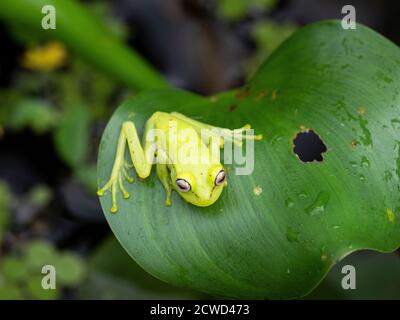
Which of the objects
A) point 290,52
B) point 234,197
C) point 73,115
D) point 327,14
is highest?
point 327,14

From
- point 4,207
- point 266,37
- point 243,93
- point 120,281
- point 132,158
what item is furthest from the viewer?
point 266,37

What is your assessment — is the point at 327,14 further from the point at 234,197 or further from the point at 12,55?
the point at 234,197

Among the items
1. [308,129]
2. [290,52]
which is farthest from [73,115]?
[308,129]

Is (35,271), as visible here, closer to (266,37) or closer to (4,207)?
(4,207)

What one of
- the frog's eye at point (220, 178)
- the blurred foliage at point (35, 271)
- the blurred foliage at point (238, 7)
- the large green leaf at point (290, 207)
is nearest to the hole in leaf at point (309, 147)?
the large green leaf at point (290, 207)

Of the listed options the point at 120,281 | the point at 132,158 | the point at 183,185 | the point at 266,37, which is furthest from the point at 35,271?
the point at 266,37

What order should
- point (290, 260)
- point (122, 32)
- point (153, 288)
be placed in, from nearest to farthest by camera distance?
point (290, 260), point (153, 288), point (122, 32)
